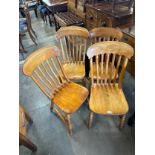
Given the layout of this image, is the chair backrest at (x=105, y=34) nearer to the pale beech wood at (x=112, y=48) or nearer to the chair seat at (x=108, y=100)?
the pale beech wood at (x=112, y=48)

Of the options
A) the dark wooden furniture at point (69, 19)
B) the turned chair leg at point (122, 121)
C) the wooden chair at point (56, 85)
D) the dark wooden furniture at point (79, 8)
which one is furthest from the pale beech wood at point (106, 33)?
the dark wooden furniture at point (69, 19)

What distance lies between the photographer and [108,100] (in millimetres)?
1422

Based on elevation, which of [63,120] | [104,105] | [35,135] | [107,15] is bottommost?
[35,135]

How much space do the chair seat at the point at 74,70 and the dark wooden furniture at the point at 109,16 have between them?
75 centimetres

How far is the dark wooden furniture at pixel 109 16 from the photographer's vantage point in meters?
1.90

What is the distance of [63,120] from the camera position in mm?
1713

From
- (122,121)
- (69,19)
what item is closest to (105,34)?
(122,121)

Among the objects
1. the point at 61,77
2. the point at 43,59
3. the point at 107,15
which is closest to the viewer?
the point at 43,59

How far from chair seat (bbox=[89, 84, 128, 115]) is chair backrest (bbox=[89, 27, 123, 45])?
0.59m

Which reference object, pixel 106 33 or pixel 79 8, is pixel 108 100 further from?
pixel 79 8
